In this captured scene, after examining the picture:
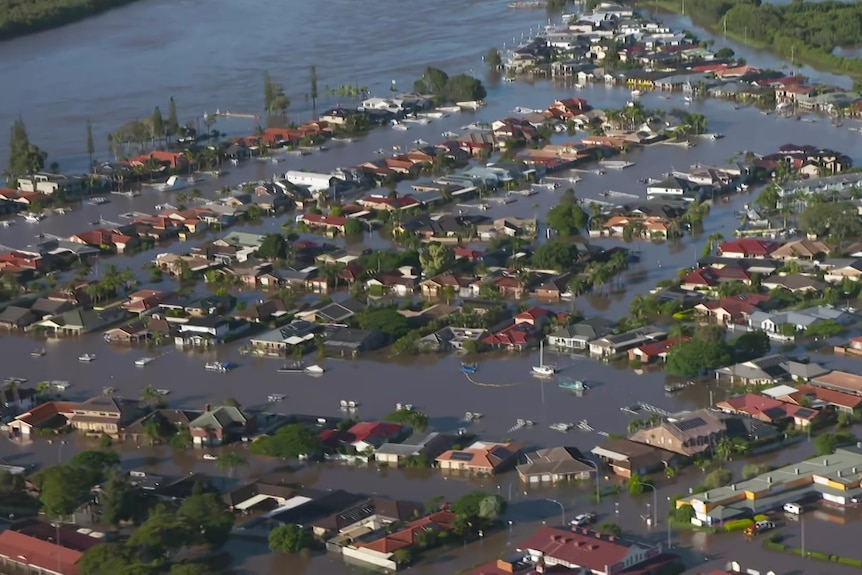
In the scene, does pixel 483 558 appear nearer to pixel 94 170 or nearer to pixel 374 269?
pixel 374 269

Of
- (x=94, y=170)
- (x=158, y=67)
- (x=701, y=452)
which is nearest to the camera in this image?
(x=701, y=452)

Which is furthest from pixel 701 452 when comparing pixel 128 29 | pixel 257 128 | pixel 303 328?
pixel 128 29

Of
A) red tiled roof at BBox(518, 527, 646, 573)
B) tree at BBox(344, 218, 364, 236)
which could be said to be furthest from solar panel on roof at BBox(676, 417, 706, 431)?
tree at BBox(344, 218, 364, 236)

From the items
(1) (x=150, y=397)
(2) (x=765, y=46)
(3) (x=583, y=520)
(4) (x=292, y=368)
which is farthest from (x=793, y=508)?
(2) (x=765, y=46)

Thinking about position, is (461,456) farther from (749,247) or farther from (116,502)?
(749,247)

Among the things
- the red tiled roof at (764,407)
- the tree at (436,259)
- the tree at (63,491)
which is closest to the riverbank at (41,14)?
the tree at (436,259)

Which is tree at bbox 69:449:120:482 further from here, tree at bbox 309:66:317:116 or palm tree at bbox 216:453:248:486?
tree at bbox 309:66:317:116
